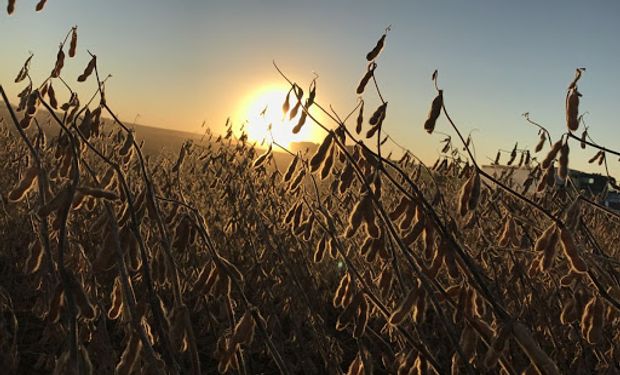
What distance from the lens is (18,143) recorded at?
7.11 metres

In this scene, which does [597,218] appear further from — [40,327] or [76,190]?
[76,190]

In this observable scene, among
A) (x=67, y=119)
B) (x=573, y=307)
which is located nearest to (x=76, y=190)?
(x=67, y=119)

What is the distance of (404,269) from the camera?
293 centimetres

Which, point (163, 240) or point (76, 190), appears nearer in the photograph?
point (76, 190)

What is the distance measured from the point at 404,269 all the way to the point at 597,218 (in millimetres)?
3935

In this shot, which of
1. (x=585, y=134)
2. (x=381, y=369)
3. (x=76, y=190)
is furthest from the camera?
(x=381, y=369)

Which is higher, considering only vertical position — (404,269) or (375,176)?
(375,176)

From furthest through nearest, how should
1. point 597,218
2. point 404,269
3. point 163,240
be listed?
1. point 597,218
2. point 404,269
3. point 163,240

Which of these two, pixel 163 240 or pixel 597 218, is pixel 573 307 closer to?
pixel 163 240

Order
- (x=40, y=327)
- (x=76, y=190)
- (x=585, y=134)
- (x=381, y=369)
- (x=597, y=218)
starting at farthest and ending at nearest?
(x=597, y=218) → (x=40, y=327) → (x=381, y=369) → (x=585, y=134) → (x=76, y=190)

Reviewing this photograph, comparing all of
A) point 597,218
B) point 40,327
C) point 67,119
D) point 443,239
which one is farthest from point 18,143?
point 443,239

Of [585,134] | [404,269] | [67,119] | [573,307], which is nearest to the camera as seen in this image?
[573,307]

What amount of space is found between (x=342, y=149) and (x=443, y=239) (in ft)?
1.33

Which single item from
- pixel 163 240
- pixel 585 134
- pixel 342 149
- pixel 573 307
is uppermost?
pixel 585 134
